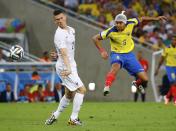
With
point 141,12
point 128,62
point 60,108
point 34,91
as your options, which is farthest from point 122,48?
point 141,12

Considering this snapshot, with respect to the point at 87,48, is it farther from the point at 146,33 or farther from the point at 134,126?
the point at 134,126

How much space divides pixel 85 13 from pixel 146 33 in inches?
114

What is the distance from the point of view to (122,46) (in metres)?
21.5

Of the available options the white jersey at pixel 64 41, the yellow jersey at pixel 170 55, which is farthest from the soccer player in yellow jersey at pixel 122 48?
the yellow jersey at pixel 170 55

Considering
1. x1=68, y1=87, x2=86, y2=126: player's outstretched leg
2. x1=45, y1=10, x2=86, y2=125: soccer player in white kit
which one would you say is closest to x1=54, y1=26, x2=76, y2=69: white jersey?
x1=45, y1=10, x2=86, y2=125: soccer player in white kit

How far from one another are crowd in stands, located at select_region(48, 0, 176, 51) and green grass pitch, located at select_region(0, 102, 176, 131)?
9.50 meters

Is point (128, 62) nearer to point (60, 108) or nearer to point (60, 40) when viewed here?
point (60, 108)

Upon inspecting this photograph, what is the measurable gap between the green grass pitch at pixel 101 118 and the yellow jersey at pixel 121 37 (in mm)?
1809

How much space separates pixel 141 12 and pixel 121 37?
13.3m

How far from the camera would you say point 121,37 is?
2142 cm

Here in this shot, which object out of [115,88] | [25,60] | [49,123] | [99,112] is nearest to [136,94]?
[115,88]

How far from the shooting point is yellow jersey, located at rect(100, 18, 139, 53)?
69.9ft

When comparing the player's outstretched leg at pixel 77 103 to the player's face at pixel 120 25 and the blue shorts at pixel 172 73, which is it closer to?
the player's face at pixel 120 25

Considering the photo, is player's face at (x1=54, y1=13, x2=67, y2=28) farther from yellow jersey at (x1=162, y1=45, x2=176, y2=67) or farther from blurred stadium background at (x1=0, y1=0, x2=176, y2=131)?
blurred stadium background at (x1=0, y1=0, x2=176, y2=131)
